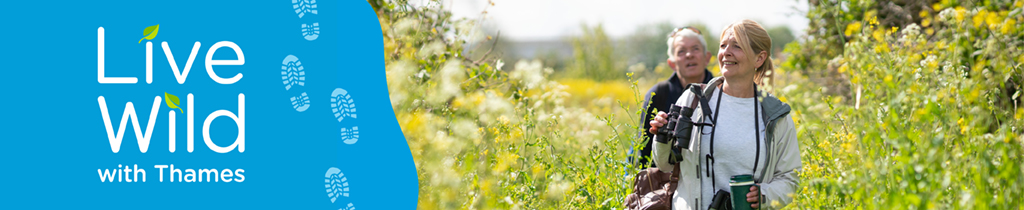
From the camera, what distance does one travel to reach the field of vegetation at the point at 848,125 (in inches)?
58.2

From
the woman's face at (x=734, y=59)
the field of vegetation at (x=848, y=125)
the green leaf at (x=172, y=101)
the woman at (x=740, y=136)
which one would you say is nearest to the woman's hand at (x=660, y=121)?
the woman at (x=740, y=136)

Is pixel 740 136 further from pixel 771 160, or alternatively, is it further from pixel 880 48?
pixel 880 48

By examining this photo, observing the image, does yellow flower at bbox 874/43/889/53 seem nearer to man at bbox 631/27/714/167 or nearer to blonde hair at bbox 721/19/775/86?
blonde hair at bbox 721/19/775/86

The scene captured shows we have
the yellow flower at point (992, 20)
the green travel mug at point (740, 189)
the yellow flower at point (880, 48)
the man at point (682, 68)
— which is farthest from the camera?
the man at point (682, 68)

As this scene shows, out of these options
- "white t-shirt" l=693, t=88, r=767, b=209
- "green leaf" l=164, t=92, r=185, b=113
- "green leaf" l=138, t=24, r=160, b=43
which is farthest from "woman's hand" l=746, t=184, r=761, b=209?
"green leaf" l=138, t=24, r=160, b=43

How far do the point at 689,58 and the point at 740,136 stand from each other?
103cm

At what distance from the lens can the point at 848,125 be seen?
1.72 meters

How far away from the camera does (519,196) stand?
242 cm

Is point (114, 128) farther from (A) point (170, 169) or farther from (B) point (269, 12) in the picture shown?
(B) point (269, 12)

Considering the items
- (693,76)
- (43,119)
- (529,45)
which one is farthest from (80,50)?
(529,45)

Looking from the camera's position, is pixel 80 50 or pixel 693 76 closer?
pixel 80 50

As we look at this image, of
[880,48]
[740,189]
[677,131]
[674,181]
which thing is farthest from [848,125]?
[674,181]

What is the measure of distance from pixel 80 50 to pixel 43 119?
258 millimetres

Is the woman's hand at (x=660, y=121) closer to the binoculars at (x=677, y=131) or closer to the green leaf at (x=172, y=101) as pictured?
the binoculars at (x=677, y=131)
